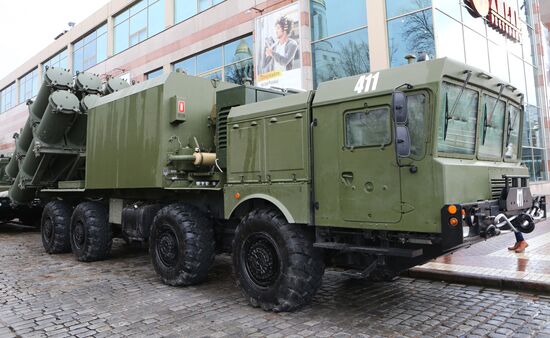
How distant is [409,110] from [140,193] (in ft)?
18.2

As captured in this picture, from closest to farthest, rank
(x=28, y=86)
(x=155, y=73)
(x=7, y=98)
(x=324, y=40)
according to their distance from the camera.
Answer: (x=324, y=40), (x=155, y=73), (x=28, y=86), (x=7, y=98)

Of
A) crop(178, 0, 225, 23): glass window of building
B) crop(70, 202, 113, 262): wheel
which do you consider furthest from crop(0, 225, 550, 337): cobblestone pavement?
crop(178, 0, 225, 23): glass window of building

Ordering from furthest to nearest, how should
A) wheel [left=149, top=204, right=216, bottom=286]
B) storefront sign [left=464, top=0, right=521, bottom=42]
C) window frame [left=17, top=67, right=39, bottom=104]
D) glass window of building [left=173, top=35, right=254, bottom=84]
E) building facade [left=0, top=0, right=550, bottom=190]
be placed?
window frame [left=17, top=67, right=39, bottom=104] → glass window of building [left=173, top=35, right=254, bottom=84] → storefront sign [left=464, top=0, right=521, bottom=42] → building facade [left=0, top=0, right=550, bottom=190] → wheel [left=149, top=204, right=216, bottom=286]

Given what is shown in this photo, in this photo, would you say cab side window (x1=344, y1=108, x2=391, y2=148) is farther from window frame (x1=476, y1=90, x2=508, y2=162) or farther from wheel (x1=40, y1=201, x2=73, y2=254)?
wheel (x1=40, y1=201, x2=73, y2=254)

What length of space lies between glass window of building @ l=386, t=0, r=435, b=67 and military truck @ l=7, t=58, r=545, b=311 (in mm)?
7192

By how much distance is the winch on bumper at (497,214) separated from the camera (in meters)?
4.10

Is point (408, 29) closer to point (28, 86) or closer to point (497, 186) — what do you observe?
point (497, 186)

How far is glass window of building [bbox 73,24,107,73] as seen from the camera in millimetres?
28594

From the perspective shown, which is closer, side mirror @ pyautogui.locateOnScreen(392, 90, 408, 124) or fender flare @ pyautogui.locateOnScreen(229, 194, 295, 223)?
side mirror @ pyautogui.locateOnScreen(392, 90, 408, 124)

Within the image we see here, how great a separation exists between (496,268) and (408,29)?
854 cm

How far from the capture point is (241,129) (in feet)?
20.1

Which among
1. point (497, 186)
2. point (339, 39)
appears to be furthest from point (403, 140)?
point (339, 39)

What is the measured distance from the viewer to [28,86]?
40.5 m

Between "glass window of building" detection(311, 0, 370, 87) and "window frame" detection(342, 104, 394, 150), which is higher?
"glass window of building" detection(311, 0, 370, 87)
